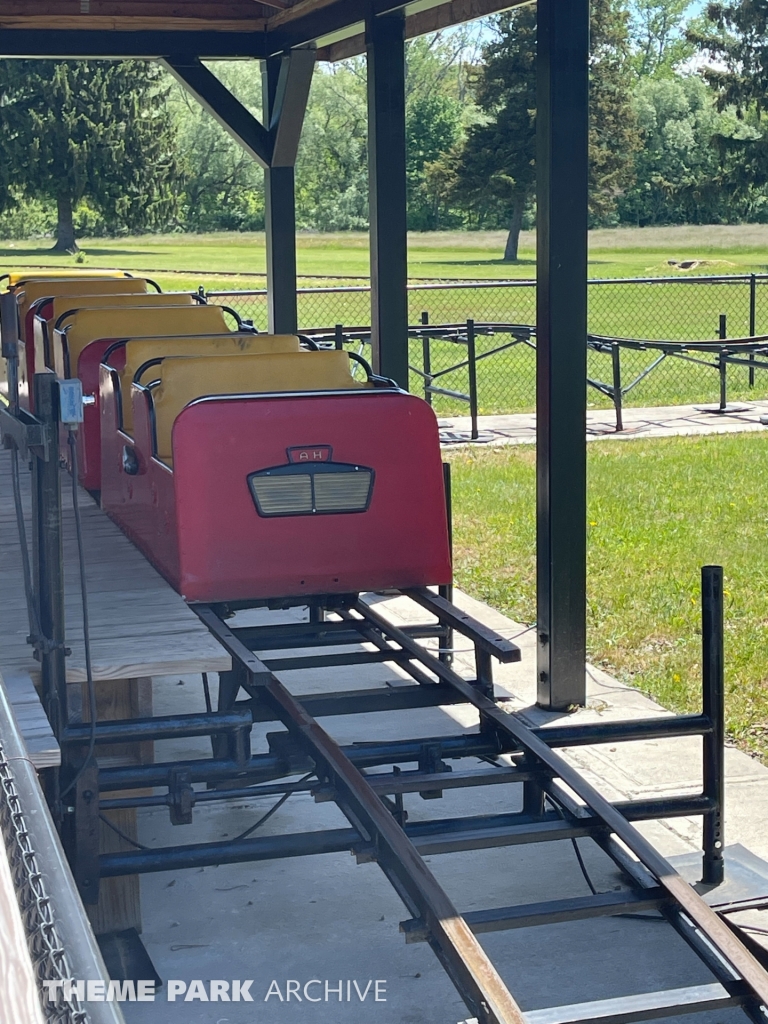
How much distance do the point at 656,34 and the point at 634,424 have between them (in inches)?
2769

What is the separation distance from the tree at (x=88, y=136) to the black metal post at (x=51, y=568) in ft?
156

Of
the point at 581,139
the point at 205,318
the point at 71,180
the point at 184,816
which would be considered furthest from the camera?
the point at 71,180

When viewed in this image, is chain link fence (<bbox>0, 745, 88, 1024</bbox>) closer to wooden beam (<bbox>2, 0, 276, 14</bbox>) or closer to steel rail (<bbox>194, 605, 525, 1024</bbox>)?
steel rail (<bbox>194, 605, 525, 1024</bbox>)

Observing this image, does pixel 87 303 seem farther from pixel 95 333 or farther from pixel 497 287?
pixel 497 287

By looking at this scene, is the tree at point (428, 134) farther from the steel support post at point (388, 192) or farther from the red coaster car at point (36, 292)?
the steel support post at point (388, 192)

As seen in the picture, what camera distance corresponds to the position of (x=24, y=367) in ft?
30.2

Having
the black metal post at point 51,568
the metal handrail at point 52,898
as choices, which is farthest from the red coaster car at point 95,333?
the metal handrail at point 52,898

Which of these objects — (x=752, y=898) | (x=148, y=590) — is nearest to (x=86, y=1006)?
(x=752, y=898)

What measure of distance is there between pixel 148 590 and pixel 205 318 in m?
3.00

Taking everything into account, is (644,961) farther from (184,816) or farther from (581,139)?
(581,139)

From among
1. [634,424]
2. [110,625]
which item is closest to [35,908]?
[110,625]

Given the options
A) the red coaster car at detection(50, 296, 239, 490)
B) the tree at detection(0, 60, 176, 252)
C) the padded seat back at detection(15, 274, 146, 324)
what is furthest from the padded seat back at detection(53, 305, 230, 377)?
the tree at detection(0, 60, 176, 252)

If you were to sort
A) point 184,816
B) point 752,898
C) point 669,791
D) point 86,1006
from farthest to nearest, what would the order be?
1. point 669,791
2. point 752,898
3. point 184,816
4. point 86,1006

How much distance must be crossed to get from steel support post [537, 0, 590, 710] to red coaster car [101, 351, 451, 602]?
32.9 inches
